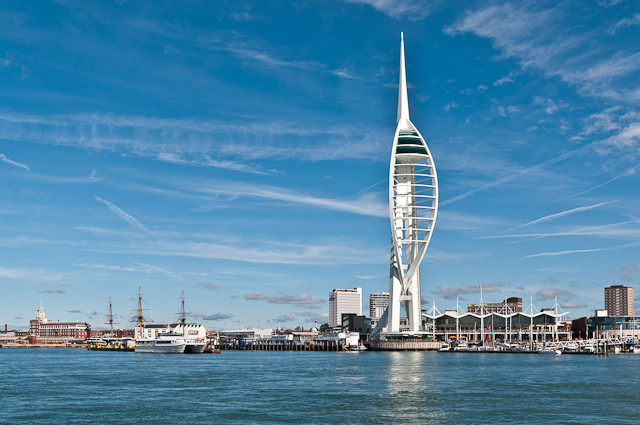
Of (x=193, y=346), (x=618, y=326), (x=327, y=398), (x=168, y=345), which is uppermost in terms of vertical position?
(x=327, y=398)

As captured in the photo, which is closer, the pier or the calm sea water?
the calm sea water

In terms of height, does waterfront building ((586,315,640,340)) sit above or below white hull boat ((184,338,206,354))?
below

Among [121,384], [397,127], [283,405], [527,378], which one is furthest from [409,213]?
[283,405]

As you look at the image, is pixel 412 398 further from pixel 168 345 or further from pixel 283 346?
pixel 283 346

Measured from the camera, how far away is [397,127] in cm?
14138

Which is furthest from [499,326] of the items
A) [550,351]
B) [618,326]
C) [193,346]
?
[193,346]

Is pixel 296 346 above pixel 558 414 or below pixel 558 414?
below

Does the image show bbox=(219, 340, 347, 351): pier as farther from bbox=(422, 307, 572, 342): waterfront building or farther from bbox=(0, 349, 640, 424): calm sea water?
bbox=(0, 349, 640, 424): calm sea water

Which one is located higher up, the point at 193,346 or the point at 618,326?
the point at 193,346

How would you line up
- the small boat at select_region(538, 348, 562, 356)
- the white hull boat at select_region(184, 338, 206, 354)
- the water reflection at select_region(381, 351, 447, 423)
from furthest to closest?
the white hull boat at select_region(184, 338, 206, 354) → the small boat at select_region(538, 348, 562, 356) → the water reflection at select_region(381, 351, 447, 423)

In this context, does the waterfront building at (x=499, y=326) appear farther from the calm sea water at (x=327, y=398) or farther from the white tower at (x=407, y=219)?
the calm sea water at (x=327, y=398)

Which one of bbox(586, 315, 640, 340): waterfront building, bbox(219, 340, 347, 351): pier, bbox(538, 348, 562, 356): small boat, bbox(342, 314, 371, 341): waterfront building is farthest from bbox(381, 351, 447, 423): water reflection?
bbox(586, 315, 640, 340): waterfront building

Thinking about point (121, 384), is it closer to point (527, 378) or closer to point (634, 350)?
point (527, 378)

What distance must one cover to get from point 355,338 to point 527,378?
10922 cm
